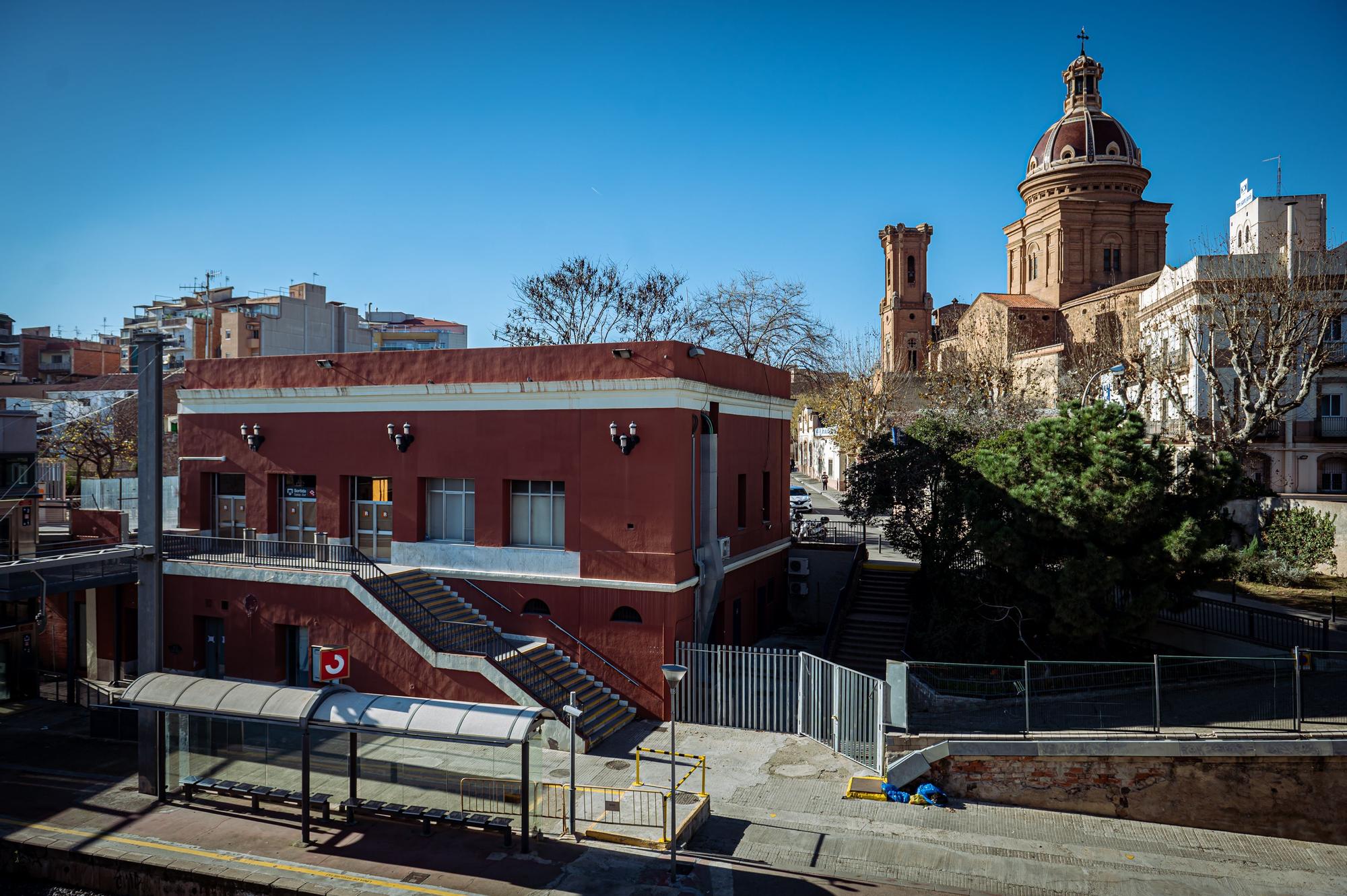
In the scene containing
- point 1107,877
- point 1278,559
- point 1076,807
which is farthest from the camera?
point 1278,559

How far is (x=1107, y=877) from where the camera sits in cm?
1246

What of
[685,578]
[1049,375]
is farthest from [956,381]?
[685,578]

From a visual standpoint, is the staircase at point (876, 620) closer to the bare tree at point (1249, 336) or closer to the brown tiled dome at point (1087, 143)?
the bare tree at point (1249, 336)

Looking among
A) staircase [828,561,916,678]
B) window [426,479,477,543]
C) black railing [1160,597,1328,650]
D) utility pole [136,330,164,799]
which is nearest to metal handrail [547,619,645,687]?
window [426,479,477,543]

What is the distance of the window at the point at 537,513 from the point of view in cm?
2020

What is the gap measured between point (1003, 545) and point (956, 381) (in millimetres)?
26699

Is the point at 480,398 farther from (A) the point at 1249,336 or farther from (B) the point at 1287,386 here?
(B) the point at 1287,386

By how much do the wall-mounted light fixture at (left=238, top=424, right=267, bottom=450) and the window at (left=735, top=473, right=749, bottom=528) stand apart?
42.7ft

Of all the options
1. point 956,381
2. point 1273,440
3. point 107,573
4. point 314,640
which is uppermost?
point 956,381

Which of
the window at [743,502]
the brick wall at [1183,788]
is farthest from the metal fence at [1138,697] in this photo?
the window at [743,502]

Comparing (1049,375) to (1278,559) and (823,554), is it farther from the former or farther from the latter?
(823,554)

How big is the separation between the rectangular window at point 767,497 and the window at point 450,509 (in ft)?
29.3

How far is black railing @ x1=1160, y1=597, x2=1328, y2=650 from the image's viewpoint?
18906 millimetres

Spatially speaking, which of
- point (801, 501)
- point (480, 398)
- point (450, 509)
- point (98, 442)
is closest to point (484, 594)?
point (450, 509)
